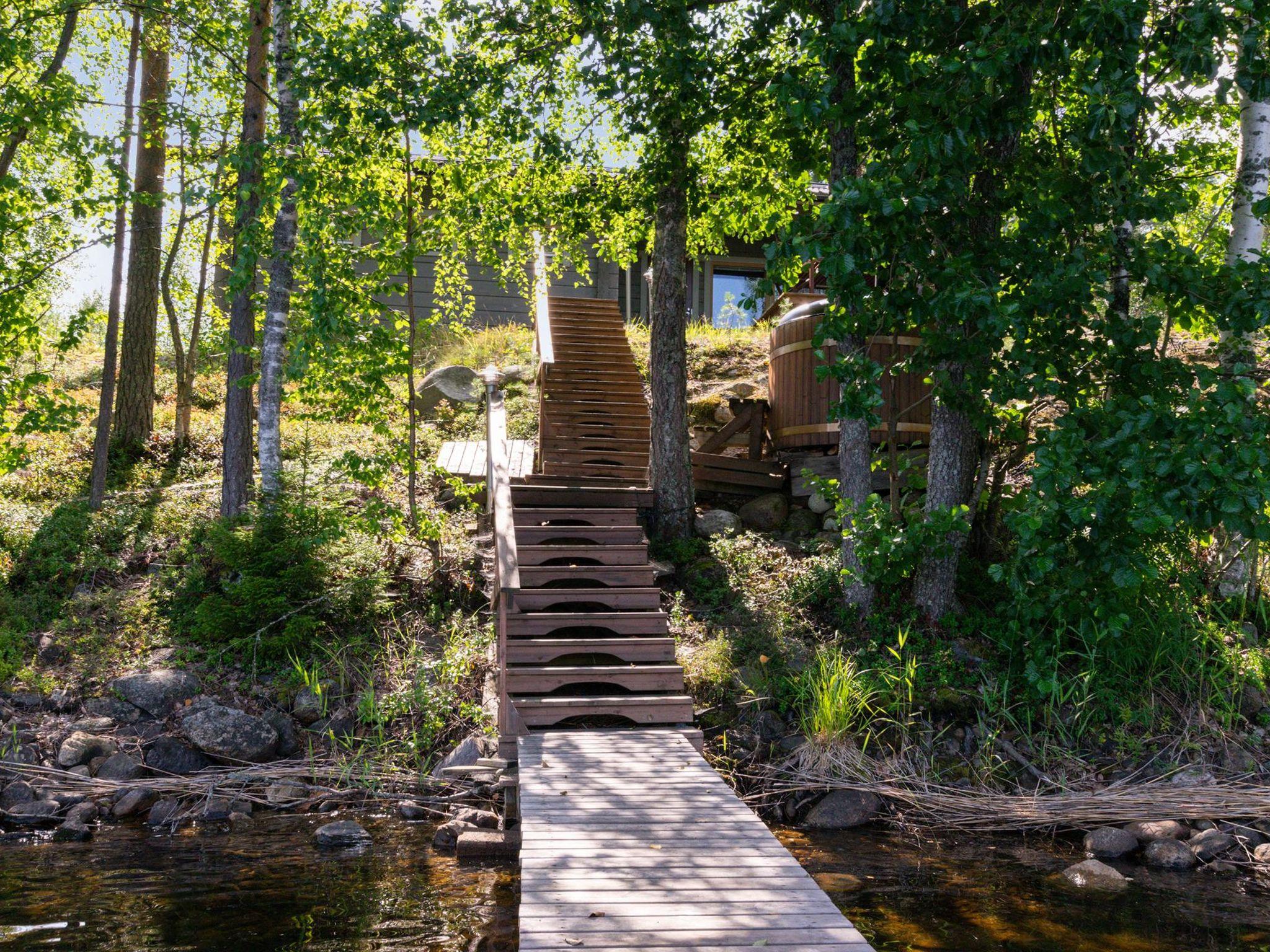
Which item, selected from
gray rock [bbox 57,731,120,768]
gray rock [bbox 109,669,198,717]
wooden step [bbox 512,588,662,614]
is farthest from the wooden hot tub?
gray rock [bbox 57,731,120,768]

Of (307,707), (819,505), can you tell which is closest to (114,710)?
(307,707)

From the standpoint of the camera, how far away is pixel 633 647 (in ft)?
26.5

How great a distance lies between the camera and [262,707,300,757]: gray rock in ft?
27.1

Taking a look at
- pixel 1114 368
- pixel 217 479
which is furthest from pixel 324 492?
pixel 1114 368

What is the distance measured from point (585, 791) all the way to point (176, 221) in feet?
37.1

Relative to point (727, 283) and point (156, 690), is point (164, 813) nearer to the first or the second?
point (156, 690)

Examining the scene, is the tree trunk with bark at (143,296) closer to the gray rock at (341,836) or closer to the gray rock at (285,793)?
the gray rock at (285,793)

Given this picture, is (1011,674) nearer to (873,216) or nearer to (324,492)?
(873,216)

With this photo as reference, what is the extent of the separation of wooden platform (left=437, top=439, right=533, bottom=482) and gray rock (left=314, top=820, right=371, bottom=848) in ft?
13.6

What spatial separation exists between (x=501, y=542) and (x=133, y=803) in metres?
3.20

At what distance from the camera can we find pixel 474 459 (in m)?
12.4

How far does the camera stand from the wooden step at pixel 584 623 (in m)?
8.12

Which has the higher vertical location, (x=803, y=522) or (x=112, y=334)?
(x=112, y=334)

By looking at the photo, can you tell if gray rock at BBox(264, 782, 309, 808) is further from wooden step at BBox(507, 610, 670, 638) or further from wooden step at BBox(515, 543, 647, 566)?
wooden step at BBox(515, 543, 647, 566)
